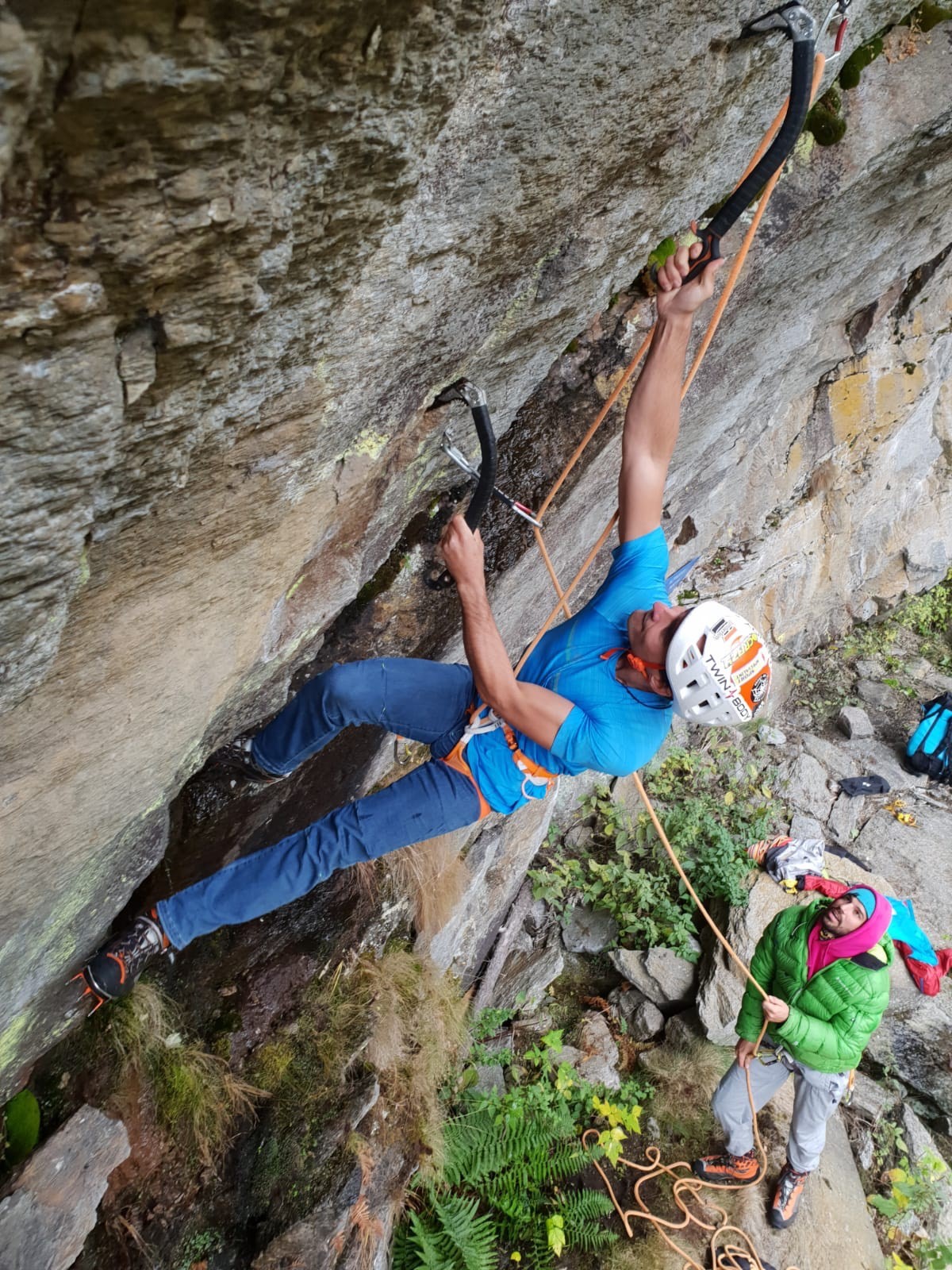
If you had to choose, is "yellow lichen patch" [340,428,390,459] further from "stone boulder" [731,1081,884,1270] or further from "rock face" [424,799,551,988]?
"stone boulder" [731,1081,884,1270]

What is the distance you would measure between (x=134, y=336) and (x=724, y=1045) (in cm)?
819

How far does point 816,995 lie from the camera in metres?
5.43

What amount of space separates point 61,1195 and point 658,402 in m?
4.22

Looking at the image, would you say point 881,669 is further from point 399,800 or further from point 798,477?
point 399,800

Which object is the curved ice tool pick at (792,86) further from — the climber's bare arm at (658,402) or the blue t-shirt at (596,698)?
the blue t-shirt at (596,698)

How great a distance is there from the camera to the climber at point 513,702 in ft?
10.3

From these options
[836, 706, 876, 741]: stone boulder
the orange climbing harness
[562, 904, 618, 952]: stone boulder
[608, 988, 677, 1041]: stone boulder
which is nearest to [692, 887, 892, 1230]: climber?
[608, 988, 677, 1041]: stone boulder

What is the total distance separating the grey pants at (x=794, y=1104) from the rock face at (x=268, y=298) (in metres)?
4.47

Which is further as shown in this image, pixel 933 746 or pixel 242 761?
pixel 933 746

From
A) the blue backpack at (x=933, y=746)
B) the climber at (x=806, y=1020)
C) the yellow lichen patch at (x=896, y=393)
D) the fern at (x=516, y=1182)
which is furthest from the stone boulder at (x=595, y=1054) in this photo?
the yellow lichen patch at (x=896, y=393)

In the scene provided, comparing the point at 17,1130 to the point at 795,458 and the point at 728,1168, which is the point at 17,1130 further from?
the point at 795,458

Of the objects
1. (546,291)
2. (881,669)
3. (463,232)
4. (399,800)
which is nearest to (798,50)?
(546,291)

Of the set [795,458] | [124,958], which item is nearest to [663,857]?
[795,458]

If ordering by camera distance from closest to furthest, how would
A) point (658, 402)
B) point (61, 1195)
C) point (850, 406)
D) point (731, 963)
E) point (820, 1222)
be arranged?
point (61, 1195) → point (658, 402) → point (820, 1222) → point (731, 963) → point (850, 406)
